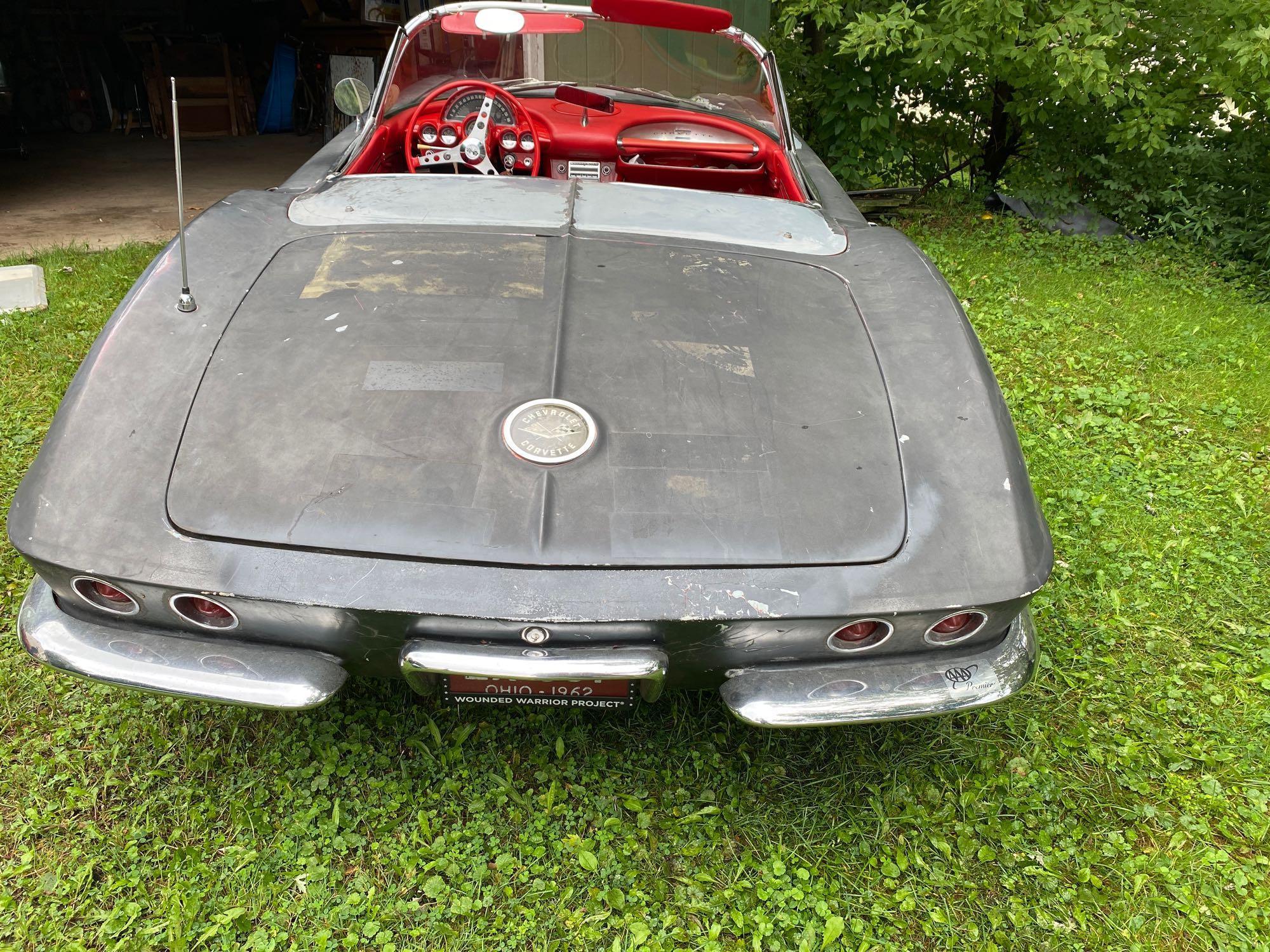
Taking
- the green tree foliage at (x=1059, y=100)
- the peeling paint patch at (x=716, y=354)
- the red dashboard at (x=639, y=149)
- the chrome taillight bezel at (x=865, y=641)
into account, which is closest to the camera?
the chrome taillight bezel at (x=865, y=641)

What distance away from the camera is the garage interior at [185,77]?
27.2ft

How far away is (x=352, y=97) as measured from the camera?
334 cm

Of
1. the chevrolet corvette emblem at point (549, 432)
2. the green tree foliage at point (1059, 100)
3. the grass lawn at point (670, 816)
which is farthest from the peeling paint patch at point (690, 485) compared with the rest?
the green tree foliage at point (1059, 100)

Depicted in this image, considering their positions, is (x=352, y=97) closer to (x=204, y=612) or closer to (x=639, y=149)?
(x=639, y=149)

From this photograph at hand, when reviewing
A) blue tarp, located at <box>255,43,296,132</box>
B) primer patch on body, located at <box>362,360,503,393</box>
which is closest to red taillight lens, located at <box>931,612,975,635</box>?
primer patch on body, located at <box>362,360,503,393</box>

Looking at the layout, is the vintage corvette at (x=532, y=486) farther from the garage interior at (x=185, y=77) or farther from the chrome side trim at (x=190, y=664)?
the garage interior at (x=185, y=77)

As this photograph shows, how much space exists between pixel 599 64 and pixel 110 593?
2.99 meters

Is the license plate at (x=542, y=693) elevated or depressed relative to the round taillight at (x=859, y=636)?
depressed

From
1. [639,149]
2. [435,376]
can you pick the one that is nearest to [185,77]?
[639,149]

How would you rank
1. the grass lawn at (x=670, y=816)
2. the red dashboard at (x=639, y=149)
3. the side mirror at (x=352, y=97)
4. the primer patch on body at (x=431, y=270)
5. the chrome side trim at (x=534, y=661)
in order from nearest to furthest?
the chrome side trim at (x=534, y=661) → the grass lawn at (x=670, y=816) → the primer patch on body at (x=431, y=270) → the red dashboard at (x=639, y=149) → the side mirror at (x=352, y=97)

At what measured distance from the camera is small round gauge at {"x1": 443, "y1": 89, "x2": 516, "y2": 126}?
3154 millimetres

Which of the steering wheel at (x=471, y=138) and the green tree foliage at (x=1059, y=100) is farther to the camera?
the green tree foliage at (x=1059, y=100)

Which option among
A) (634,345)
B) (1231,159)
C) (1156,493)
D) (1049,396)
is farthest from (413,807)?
(1231,159)

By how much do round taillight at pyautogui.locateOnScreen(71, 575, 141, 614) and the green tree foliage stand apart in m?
4.93
